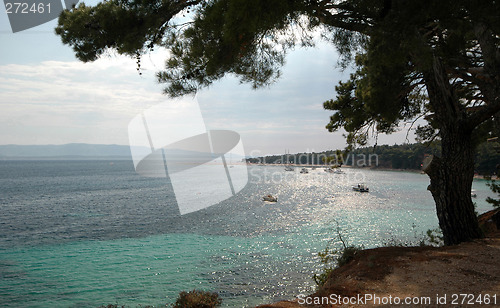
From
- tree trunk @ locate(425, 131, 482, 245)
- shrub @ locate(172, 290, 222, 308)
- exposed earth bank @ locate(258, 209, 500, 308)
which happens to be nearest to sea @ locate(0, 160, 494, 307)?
tree trunk @ locate(425, 131, 482, 245)

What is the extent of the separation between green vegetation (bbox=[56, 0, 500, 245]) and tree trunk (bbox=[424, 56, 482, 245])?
0.02 metres

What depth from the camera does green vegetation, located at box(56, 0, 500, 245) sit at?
4418mm

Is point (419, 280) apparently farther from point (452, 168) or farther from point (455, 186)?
point (452, 168)

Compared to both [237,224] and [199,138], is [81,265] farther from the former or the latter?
[237,224]

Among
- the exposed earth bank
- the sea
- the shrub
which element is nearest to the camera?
the exposed earth bank

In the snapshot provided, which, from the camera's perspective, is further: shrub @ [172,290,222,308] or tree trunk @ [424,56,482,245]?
tree trunk @ [424,56,482,245]

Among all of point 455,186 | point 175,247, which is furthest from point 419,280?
point 175,247

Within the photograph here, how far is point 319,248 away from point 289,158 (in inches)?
6234

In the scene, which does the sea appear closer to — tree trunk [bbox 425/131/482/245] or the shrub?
tree trunk [bbox 425/131/482/245]

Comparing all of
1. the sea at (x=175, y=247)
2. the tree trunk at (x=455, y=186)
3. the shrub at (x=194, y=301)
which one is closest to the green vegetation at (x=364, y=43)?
the tree trunk at (x=455, y=186)

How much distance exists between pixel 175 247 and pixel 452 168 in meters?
17.5

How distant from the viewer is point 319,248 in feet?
61.1

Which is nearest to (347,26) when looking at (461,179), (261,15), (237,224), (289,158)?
(261,15)

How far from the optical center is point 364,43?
23.1ft
